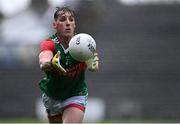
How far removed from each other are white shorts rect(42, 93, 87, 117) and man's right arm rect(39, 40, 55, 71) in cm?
81

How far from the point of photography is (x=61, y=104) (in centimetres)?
1043

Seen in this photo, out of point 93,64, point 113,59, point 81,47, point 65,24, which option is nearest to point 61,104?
point 93,64

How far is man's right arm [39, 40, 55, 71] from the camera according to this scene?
9352mm

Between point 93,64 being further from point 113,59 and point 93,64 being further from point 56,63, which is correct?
point 113,59

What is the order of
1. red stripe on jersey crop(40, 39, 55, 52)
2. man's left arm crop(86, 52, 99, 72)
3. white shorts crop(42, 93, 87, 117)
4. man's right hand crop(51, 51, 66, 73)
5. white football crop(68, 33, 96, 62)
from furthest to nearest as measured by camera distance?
white shorts crop(42, 93, 87, 117), man's left arm crop(86, 52, 99, 72), red stripe on jersey crop(40, 39, 55, 52), white football crop(68, 33, 96, 62), man's right hand crop(51, 51, 66, 73)

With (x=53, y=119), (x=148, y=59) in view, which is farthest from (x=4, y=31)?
(x=53, y=119)

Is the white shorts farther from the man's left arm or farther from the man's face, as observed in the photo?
the man's face

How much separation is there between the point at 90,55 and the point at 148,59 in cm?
1724

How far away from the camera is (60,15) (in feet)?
33.7

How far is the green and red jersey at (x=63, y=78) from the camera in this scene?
10.1 meters

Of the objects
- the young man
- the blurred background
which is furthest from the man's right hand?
the blurred background

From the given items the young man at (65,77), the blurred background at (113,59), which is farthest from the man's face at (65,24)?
the blurred background at (113,59)

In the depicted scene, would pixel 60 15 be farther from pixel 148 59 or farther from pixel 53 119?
Answer: pixel 148 59

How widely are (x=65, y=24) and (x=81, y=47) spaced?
818 mm
